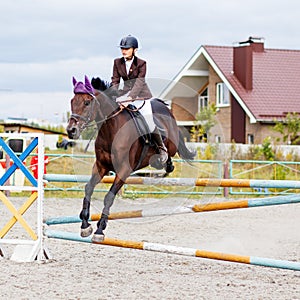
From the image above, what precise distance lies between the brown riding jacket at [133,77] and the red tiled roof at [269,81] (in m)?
19.3

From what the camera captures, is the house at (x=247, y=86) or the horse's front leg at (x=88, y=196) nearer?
the horse's front leg at (x=88, y=196)

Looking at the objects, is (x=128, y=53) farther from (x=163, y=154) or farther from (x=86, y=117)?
(x=163, y=154)

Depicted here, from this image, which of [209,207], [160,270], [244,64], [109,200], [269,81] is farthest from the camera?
[269,81]

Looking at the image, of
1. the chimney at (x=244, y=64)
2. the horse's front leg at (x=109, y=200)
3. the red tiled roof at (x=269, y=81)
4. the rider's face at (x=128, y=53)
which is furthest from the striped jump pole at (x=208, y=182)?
the chimney at (x=244, y=64)

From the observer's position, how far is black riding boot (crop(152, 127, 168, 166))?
6684 millimetres

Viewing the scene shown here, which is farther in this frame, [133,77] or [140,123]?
[140,123]

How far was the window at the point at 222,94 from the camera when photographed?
88.4 ft

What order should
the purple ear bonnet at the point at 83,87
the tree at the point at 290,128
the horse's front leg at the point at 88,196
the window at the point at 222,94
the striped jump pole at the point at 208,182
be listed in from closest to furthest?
the purple ear bonnet at the point at 83,87
the horse's front leg at the point at 88,196
the striped jump pole at the point at 208,182
the tree at the point at 290,128
the window at the point at 222,94

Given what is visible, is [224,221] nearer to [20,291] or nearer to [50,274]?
[50,274]

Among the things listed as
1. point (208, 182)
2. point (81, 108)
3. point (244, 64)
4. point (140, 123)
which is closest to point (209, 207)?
point (208, 182)

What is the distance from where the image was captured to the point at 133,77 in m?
6.37

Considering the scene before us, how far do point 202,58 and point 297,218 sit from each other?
15188 mm

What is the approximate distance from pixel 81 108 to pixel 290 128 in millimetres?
18371

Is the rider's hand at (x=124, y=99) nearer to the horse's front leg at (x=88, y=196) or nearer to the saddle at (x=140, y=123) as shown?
the saddle at (x=140, y=123)
